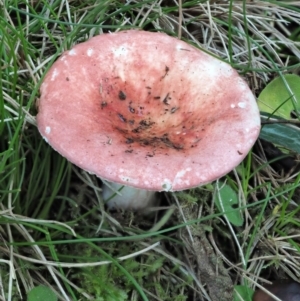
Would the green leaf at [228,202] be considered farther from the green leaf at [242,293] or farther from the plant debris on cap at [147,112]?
the plant debris on cap at [147,112]

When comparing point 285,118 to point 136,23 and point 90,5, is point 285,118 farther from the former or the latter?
point 90,5

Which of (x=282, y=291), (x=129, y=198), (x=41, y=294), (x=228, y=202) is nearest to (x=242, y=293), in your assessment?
(x=282, y=291)

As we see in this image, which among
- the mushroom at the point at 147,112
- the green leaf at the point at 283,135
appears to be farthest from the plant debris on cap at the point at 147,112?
the green leaf at the point at 283,135

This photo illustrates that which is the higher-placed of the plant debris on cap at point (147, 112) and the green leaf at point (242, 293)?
the plant debris on cap at point (147, 112)

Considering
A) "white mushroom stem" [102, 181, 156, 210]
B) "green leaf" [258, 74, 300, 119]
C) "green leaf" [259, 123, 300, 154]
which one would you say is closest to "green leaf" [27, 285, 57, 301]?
"white mushroom stem" [102, 181, 156, 210]

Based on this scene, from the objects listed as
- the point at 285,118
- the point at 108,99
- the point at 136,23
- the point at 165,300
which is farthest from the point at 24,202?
the point at 285,118

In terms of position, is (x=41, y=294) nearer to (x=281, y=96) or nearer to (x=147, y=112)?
(x=147, y=112)
